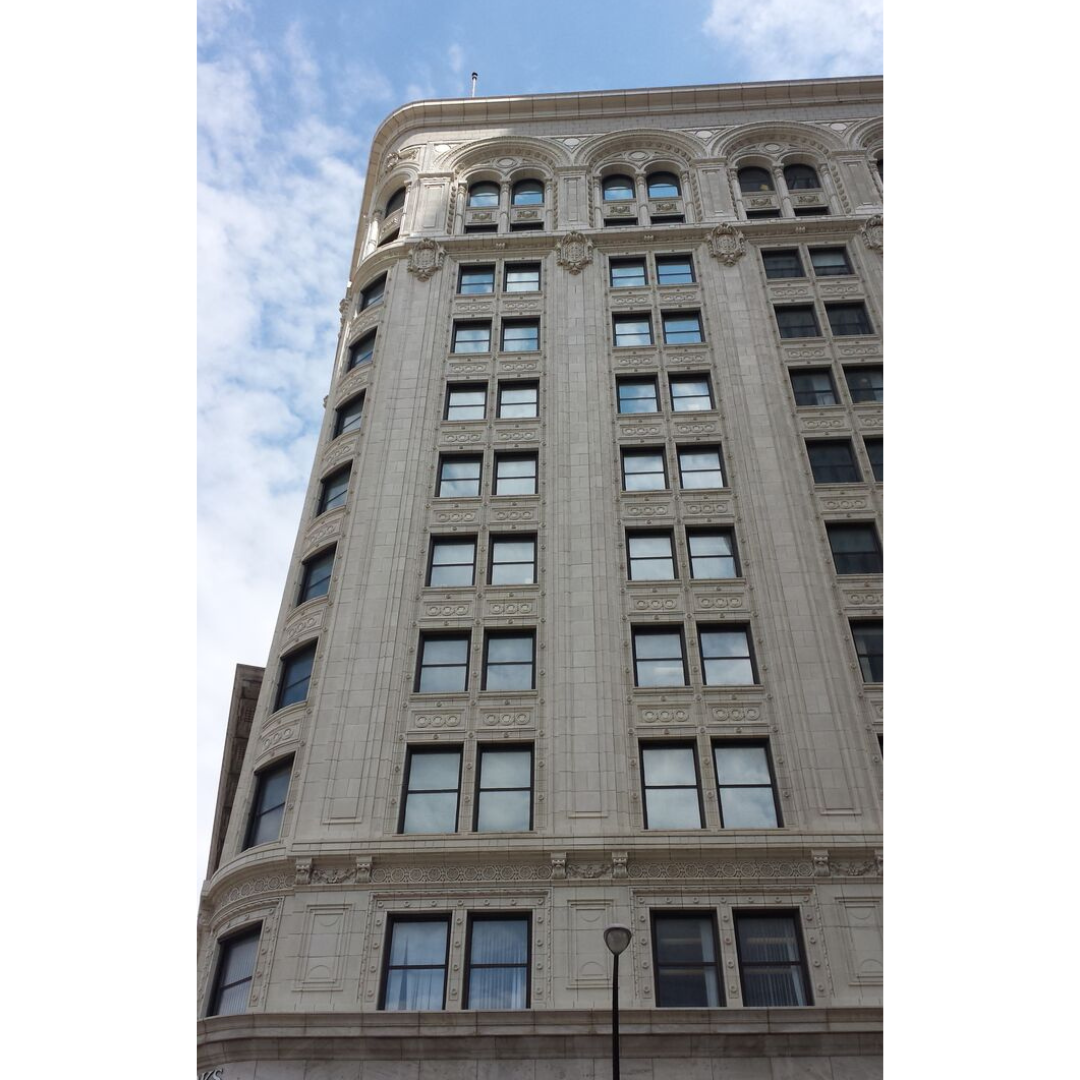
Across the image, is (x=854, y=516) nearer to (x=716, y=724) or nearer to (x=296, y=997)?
(x=716, y=724)

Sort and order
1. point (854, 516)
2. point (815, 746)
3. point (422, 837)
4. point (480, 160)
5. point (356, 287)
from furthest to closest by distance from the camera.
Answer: point (480, 160)
point (356, 287)
point (854, 516)
point (815, 746)
point (422, 837)

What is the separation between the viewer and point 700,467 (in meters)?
29.5

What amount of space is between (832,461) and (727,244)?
36.3 feet

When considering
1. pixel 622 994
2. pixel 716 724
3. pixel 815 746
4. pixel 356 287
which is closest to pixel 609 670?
pixel 716 724

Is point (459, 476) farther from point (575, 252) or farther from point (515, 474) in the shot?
point (575, 252)

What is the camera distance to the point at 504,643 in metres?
25.5

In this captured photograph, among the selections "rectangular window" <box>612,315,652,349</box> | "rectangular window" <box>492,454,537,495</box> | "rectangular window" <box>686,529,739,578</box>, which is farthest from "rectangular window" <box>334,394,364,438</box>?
"rectangular window" <box>686,529,739,578</box>

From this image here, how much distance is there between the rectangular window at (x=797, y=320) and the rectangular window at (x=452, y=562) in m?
13.3

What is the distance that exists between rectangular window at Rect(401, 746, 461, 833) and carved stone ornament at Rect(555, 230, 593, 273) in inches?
764

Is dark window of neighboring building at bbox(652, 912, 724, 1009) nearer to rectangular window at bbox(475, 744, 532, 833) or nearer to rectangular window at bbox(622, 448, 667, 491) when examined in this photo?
rectangular window at bbox(475, 744, 532, 833)

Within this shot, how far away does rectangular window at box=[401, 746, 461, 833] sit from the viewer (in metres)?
22.3

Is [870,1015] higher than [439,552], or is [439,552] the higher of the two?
[439,552]

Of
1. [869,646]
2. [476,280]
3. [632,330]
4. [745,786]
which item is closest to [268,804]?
[745,786]

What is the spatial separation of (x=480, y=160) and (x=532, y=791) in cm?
2893
